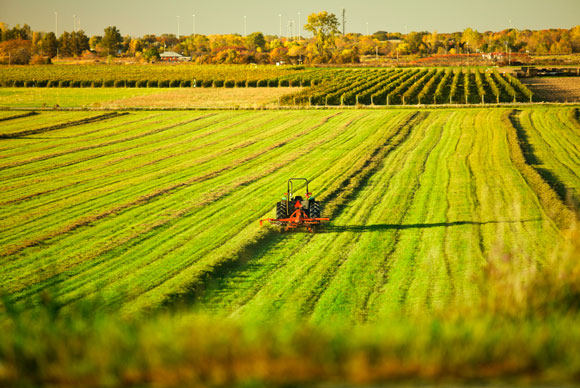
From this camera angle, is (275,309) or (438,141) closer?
(275,309)

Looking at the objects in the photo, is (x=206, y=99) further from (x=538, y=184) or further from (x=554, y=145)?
(x=538, y=184)

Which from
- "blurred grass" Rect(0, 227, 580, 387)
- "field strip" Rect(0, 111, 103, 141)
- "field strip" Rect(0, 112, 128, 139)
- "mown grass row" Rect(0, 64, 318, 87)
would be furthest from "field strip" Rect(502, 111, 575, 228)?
"mown grass row" Rect(0, 64, 318, 87)

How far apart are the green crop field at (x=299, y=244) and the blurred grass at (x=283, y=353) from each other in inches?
0.6

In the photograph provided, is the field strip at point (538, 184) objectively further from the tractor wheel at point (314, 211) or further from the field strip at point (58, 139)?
the field strip at point (58, 139)

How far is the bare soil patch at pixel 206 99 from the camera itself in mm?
59281

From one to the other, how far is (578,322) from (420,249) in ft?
39.5

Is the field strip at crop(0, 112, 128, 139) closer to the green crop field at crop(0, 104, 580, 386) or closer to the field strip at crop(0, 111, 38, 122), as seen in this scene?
the green crop field at crop(0, 104, 580, 386)

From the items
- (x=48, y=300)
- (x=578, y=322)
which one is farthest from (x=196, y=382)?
(x=578, y=322)

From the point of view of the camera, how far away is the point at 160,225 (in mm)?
19750

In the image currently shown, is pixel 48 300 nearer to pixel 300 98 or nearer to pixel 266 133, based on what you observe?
pixel 266 133

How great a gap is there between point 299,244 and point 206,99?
5020 centimetres

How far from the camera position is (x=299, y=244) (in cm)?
1781

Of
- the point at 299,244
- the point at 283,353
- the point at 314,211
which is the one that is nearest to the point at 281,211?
the point at 314,211

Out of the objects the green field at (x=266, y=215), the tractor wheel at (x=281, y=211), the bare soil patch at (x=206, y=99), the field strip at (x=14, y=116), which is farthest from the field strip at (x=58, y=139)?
the tractor wheel at (x=281, y=211)
